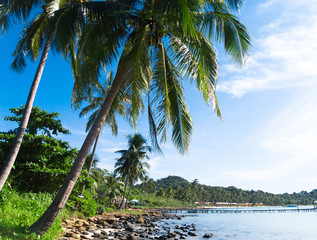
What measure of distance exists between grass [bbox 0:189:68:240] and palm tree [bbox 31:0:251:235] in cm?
142

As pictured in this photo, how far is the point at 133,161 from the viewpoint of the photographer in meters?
31.5

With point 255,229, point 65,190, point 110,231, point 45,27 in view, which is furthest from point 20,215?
point 255,229

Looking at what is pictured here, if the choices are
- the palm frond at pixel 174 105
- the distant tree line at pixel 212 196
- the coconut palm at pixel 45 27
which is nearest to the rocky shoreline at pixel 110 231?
the coconut palm at pixel 45 27

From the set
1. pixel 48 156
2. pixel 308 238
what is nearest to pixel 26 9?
pixel 48 156

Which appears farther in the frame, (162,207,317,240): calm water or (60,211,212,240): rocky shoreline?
(162,207,317,240): calm water

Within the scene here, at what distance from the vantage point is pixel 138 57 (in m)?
6.16

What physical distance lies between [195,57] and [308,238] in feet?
61.2

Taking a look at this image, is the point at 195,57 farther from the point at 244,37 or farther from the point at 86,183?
the point at 86,183

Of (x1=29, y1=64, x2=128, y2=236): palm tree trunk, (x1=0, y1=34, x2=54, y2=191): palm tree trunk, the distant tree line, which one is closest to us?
(x1=29, y1=64, x2=128, y2=236): palm tree trunk

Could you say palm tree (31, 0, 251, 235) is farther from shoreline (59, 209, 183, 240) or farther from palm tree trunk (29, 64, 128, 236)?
shoreline (59, 209, 183, 240)

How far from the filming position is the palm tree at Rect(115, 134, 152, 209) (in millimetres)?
31422

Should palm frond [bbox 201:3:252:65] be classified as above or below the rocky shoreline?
above

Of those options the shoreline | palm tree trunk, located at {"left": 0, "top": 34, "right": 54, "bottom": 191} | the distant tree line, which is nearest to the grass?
palm tree trunk, located at {"left": 0, "top": 34, "right": 54, "bottom": 191}

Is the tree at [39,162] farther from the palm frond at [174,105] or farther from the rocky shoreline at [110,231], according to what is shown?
the palm frond at [174,105]
